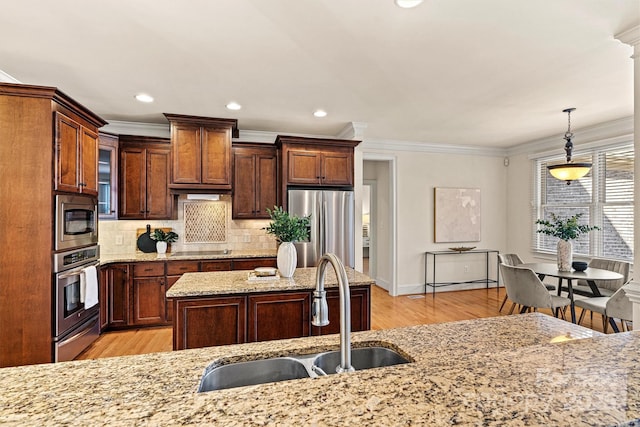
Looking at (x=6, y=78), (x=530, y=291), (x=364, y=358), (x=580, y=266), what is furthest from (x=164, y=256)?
(x=580, y=266)

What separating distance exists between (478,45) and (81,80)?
3.38 m

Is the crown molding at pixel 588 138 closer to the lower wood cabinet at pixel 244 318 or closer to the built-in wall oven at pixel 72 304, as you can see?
the lower wood cabinet at pixel 244 318

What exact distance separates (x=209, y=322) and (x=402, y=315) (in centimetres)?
296

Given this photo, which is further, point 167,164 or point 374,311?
point 374,311

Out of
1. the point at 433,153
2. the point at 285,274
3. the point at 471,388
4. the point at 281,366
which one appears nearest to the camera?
the point at 471,388

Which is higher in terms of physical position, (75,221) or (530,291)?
(75,221)

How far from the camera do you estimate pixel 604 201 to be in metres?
4.59

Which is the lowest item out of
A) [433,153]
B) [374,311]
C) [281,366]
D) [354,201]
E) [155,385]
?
[374,311]

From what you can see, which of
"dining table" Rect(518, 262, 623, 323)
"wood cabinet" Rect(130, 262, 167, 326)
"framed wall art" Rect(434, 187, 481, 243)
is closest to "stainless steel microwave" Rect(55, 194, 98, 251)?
"wood cabinet" Rect(130, 262, 167, 326)

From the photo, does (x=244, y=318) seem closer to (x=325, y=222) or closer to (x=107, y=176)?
(x=325, y=222)

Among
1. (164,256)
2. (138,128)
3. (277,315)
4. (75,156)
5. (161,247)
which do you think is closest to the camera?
(277,315)

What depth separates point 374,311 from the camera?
4.73 metres

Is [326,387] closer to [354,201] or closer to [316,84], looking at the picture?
[316,84]

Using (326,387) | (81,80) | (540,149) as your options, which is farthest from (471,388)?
(540,149)
